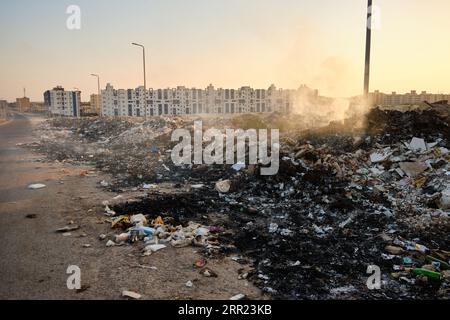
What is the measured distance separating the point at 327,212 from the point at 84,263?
468 cm

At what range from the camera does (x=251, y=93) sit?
6103 centimetres

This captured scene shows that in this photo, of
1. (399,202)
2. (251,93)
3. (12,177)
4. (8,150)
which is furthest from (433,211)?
(251,93)

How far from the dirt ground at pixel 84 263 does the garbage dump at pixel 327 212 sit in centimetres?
30

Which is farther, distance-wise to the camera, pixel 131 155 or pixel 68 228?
pixel 131 155

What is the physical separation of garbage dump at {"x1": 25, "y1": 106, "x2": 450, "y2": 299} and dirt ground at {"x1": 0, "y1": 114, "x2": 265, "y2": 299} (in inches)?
11.9

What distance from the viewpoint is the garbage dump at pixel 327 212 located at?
14.5 feet

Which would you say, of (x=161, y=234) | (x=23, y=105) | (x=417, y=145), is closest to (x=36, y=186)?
(x=161, y=234)

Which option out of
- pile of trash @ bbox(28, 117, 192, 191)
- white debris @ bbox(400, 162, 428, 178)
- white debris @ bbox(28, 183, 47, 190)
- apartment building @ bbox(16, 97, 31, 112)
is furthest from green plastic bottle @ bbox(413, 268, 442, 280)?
apartment building @ bbox(16, 97, 31, 112)

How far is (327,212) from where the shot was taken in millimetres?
6816

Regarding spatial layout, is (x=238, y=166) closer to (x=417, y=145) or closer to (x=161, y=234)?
(x=161, y=234)

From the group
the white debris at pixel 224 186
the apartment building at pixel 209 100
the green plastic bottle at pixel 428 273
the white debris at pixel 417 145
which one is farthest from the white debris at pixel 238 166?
the apartment building at pixel 209 100
